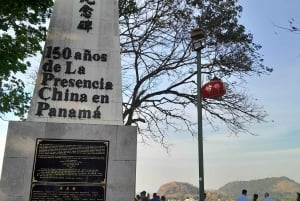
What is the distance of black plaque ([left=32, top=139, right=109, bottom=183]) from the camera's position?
246 inches

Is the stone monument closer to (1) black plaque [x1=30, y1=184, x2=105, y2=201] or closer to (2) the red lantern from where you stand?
(1) black plaque [x1=30, y1=184, x2=105, y2=201]

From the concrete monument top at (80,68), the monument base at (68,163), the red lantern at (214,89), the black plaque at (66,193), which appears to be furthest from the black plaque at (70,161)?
the red lantern at (214,89)

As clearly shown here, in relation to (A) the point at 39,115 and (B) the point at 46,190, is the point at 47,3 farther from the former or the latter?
(B) the point at 46,190

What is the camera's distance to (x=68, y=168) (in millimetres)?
6305

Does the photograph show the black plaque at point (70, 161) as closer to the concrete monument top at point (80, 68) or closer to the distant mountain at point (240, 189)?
the concrete monument top at point (80, 68)

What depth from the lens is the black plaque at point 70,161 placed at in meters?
6.25

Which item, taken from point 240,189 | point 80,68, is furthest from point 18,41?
point 240,189

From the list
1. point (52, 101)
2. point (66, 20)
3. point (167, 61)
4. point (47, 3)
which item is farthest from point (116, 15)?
point (167, 61)

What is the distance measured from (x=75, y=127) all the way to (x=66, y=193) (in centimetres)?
109

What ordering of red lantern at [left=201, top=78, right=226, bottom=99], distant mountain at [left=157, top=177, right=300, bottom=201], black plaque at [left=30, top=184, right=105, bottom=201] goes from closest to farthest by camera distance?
1. black plaque at [left=30, top=184, right=105, bottom=201]
2. red lantern at [left=201, top=78, right=226, bottom=99]
3. distant mountain at [left=157, top=177, right=300, bottom=201]

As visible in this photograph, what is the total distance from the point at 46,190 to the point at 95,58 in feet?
8.35

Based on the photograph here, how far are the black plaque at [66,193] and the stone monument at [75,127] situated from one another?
0.05 ft

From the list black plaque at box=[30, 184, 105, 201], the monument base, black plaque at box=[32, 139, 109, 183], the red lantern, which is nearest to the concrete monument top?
the monument base

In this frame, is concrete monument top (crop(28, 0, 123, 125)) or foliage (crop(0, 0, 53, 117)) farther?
foliage (crop(0, 0, 53, 117))
